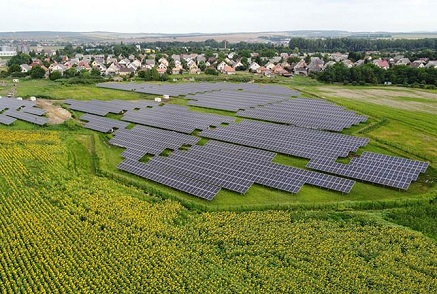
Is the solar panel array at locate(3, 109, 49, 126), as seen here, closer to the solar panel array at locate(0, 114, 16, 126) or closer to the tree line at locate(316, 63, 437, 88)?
the solar panel array at locate(0, 114, 16, 126)

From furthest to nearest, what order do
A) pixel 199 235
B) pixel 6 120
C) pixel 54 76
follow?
pixel 54 76 < pixel 6 120 < pixel 199 235

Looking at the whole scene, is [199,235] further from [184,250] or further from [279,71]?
[279,71]

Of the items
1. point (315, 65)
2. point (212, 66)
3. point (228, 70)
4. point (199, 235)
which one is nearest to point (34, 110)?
point (199, 235)

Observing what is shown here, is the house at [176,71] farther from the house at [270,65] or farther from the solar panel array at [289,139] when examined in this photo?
the solar panel array at [289,139]

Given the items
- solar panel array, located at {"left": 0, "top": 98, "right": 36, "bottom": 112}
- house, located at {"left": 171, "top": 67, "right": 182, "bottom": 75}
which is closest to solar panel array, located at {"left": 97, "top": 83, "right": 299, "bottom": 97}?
solar panel array, located at {"left": 0, "top": 98, "right": 36, "bottom": 112}

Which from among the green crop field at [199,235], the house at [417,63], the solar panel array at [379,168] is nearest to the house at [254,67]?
the house at [417,63]

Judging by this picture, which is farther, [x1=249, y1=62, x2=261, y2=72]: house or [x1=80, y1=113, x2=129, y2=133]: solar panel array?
→ [x1=249, y1=62, x2=261, y2=72]: house

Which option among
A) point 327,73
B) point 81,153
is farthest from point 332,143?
point 327,73
